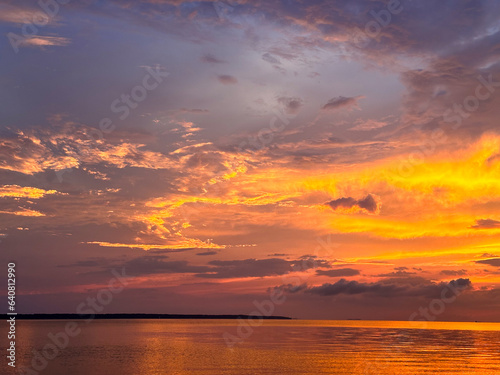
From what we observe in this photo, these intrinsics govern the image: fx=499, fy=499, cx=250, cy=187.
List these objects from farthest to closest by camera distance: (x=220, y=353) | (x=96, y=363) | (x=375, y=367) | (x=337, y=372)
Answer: (x=220, y=353)
(x=96, y=363)
(x=375, y=367)
(x=337, y=372)

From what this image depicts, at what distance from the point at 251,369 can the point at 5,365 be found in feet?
118

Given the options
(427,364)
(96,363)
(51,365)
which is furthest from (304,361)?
(51,365)

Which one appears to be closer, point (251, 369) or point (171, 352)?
point (251, 369)

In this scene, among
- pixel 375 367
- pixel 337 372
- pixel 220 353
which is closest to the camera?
pixel 337 372

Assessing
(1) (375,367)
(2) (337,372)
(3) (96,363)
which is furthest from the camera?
(3) (96,363)

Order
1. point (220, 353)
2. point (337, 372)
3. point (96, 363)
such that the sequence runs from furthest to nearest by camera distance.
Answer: point (220, 353) → point (96, 363) → point (337, 372)

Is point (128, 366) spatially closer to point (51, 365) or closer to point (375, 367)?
point (51, 365)

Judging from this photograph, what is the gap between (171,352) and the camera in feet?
315

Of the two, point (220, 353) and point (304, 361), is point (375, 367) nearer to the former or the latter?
point (304, 361)

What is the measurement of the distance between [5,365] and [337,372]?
156ft

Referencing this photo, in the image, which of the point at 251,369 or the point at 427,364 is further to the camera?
the point at 427,364

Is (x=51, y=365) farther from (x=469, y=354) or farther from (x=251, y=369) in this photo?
(x=469, y=354)

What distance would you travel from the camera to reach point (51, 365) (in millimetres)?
72438

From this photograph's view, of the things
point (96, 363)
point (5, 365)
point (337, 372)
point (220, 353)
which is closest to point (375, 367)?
point (337, 372)
